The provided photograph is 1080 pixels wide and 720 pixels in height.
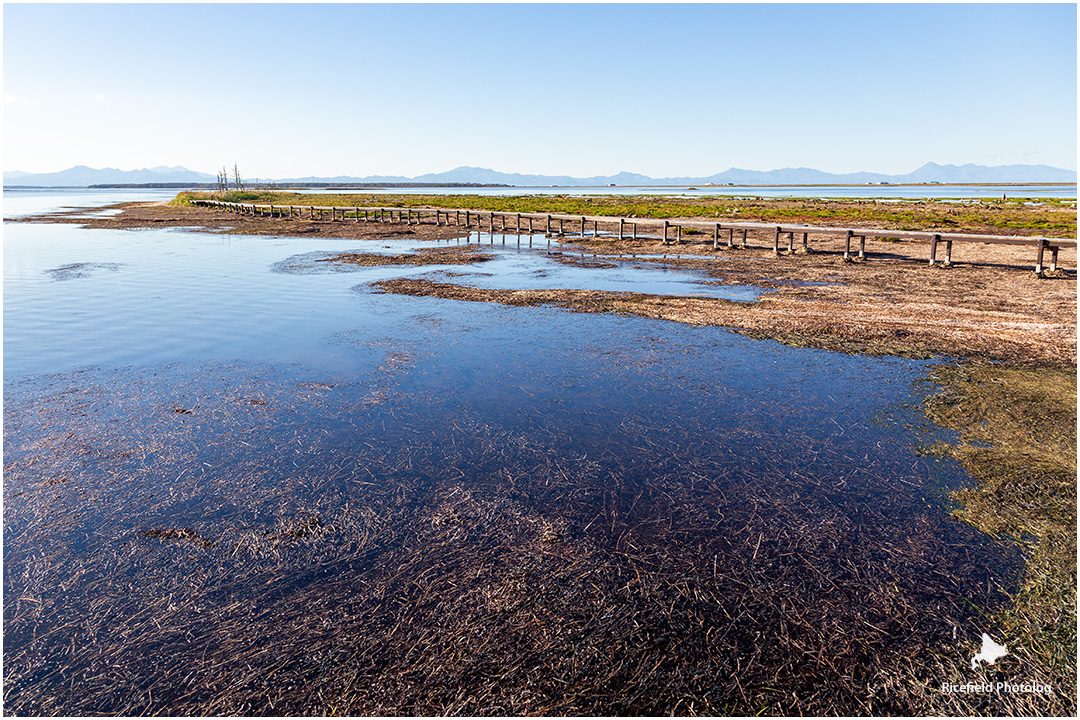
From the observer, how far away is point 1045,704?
14.4ft

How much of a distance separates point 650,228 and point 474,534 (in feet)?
157

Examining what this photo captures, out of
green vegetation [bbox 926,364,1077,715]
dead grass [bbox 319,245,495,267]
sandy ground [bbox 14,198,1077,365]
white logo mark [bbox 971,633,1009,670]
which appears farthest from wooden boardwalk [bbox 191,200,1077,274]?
white logo mark [bbox 971,633,1009,670]

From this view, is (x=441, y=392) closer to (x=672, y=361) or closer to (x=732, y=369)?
(x=672, y=361)

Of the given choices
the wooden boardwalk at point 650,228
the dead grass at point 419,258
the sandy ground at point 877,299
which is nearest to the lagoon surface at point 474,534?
the sandy ground at point 877,299

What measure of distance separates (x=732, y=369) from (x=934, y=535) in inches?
251

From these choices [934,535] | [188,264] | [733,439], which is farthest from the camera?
[188,264]

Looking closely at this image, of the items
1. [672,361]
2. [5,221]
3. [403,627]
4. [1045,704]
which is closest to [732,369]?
[672,361]

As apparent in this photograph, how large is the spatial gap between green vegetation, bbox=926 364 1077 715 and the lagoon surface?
1.06 feet

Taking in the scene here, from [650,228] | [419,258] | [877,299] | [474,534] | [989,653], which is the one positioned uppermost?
[650,228]

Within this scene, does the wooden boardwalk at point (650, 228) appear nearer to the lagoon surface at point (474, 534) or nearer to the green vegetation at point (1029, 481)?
the green vegetation at point (1029, 481)

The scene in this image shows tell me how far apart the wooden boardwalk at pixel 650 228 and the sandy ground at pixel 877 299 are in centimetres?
103

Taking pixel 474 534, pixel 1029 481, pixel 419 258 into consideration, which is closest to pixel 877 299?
pixel 1029 481

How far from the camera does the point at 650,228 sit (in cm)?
5122

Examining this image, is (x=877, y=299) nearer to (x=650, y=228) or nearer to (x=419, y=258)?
(x=419, y=258)
